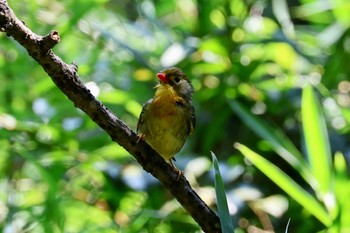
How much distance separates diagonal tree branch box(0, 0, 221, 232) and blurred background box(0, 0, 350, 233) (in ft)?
2.02

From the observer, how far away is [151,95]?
2.57 metres

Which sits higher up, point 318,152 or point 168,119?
point 168,119

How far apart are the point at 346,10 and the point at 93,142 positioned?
39.6 inches

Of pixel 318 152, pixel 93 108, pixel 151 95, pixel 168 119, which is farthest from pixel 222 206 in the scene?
pixel 151 95

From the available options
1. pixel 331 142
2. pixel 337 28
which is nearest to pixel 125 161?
pixel 331 142

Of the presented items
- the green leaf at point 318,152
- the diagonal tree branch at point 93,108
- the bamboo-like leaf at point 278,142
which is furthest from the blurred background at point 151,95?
the diagonal tree branch at point 93,108

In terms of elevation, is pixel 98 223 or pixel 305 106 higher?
pixel 98 223

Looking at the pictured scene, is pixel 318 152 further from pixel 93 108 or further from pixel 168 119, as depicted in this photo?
pixel 93 108

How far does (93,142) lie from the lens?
7.97 ft

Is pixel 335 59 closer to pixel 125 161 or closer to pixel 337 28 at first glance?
pixel 337 28

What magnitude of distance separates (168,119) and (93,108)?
777mm

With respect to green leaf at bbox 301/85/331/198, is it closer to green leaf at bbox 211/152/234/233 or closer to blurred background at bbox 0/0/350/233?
blurred background at bbox 0/0/350/233

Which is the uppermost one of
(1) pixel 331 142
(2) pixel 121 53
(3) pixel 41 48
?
(2) pixel 121 53

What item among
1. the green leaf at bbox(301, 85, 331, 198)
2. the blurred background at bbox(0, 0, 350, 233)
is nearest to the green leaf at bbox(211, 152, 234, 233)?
the green leaf at bbox(301, 85, 331, 198)
